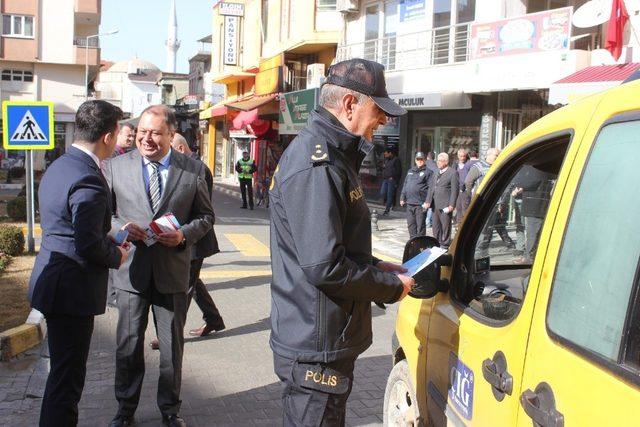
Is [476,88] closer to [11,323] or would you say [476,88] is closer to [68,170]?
[11,323]

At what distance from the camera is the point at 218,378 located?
5430 millimetres

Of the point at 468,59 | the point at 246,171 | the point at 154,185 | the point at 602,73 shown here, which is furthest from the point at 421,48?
the point at 154,185

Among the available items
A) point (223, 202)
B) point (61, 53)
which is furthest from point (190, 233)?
point (61, 53)

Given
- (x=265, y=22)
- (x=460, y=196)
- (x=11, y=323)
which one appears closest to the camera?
(x=11, y=323)

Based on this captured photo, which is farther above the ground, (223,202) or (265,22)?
(265,22)

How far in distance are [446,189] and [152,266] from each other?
857cm

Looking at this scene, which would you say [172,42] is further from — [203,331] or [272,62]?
[203,331]

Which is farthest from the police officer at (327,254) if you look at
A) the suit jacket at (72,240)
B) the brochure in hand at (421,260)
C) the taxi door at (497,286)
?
the suit jacket at (72,240)

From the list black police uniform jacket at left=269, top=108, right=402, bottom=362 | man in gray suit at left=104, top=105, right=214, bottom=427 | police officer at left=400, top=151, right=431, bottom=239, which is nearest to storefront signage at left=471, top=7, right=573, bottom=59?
police officer at left=400, top=151, right=431, bottom=239

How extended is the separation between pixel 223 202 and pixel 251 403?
1954 centimetres

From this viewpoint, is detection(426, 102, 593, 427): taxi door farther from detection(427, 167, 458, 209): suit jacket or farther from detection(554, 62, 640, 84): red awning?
detection(554, 62, 640, 84): red awning

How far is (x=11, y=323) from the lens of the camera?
6422mm

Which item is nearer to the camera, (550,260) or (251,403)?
(550,260)

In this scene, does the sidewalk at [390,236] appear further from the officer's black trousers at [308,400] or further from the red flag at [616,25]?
the officer's black trousers at [308,400]
